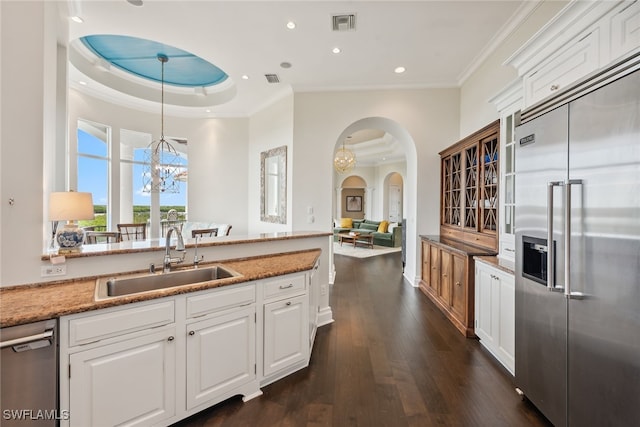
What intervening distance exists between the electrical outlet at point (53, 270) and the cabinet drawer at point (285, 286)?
1383mm

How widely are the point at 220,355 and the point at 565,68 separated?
123 inches

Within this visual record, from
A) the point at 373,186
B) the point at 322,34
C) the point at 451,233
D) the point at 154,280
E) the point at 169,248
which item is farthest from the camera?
the point at 373,186

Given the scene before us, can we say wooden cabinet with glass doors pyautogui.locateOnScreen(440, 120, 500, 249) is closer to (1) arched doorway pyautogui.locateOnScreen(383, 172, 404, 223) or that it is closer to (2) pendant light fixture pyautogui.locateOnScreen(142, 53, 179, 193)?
(2) pendant light fixture pyautogui.locateOnScreen(142, 53, 179, 193)

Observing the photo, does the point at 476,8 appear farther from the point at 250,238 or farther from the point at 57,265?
the point at 57,265

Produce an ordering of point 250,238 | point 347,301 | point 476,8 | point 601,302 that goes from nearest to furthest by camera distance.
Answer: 1. point 601,302
2. point 250,238
3. point 476,8
4. point 347,301

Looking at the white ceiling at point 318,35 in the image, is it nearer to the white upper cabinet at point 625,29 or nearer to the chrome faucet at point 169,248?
the white upper cabinet at point 625,29

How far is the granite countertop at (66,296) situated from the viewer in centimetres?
134

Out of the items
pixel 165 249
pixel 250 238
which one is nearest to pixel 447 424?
pixel 250 238

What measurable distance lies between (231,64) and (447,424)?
16.5ft

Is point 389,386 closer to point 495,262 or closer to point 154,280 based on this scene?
point 495,262

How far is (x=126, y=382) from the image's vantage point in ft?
5.04

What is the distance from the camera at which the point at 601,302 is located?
1.41 meters

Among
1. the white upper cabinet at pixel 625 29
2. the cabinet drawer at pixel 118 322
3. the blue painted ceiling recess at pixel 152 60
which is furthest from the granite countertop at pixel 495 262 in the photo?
the blue painted ceiling recess at pixel 152 60

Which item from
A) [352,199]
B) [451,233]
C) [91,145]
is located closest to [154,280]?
[451,233]
